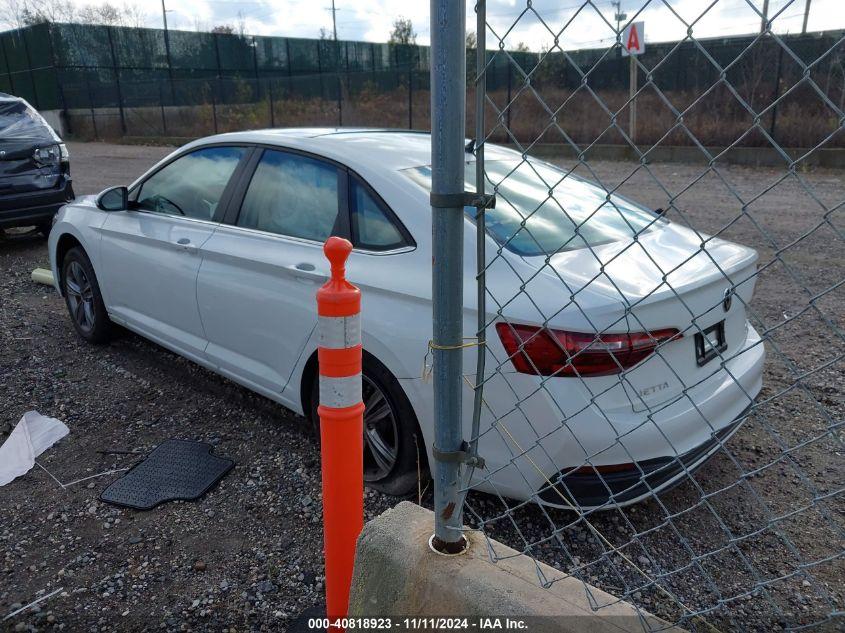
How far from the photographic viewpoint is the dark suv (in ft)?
25.5

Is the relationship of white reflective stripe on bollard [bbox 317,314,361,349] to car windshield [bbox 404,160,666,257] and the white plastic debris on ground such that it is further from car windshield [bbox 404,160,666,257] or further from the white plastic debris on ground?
the white plastic debris on ground

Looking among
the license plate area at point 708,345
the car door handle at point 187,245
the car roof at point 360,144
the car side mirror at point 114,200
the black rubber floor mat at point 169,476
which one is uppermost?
the car roof at point 360,144

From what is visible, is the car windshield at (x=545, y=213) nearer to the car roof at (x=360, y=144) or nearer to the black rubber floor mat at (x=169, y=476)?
the car roof at (x=360, y=144)

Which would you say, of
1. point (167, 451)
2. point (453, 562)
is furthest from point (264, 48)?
point (453, 562)

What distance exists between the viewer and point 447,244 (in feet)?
5.37

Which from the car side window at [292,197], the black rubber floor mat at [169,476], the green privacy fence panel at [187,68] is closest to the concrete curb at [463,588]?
the black rubber floor mat at [169,476]

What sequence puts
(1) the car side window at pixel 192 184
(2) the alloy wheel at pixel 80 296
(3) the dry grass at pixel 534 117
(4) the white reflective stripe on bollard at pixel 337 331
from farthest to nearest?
(3) the dry grass at pixel 534 117 → (2) the alloy wheel at pixel 80 296 → (1) the car side window at pixel 192 184 → (4) the white reflective stripe on bollard at pixel 337 331

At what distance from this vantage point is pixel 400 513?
207 centimetres

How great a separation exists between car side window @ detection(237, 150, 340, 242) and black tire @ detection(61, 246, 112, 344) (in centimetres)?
184

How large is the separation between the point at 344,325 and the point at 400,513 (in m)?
0.63

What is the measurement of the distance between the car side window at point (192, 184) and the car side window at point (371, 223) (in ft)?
3.51

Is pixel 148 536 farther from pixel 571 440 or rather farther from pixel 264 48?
pixel 264 48

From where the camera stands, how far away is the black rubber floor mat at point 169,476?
319cm

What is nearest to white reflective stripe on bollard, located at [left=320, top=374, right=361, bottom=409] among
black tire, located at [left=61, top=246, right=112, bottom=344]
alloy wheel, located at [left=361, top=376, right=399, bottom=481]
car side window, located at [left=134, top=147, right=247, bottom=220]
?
alloy wheel, located at [left=361, top=376, right=399, bottom=481]
